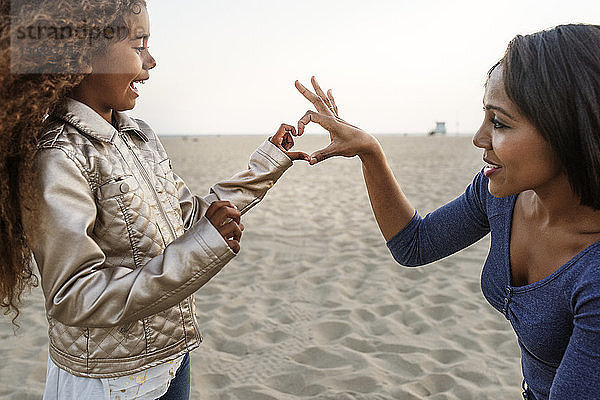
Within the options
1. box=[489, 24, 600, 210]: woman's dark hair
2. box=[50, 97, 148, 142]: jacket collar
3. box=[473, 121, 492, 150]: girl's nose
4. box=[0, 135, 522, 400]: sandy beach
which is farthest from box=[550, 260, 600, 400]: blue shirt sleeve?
box=[0, 135, 522, 400]: sandy beach

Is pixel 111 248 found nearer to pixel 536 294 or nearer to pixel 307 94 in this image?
pixel 307 94

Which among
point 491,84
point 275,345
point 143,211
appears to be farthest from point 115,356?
point 275,345

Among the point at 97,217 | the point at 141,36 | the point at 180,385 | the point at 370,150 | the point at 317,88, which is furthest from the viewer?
the point at 317,88

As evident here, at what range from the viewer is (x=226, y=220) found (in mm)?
1479

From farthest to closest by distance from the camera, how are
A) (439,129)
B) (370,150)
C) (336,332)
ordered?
(439,129)
(336,332)
(370,150)

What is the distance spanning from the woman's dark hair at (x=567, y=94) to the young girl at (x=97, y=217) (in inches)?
35.0

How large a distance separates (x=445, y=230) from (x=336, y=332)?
181 centimetres

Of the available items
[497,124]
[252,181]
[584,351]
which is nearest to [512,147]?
[497,124]

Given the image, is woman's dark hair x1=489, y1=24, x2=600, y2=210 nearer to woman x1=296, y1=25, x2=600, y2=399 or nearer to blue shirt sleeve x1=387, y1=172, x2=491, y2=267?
woman x1=296, y1=25, x2=600, y2=399

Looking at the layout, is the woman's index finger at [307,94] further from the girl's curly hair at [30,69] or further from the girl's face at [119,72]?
the girl's curly hair at [30,69]

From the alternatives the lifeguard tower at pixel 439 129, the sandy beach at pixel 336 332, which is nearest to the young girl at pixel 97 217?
the sandy beach at pixel 336 332

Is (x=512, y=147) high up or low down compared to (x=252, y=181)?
up

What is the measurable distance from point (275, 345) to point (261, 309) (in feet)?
2.09

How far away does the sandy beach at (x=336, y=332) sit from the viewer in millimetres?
2934
